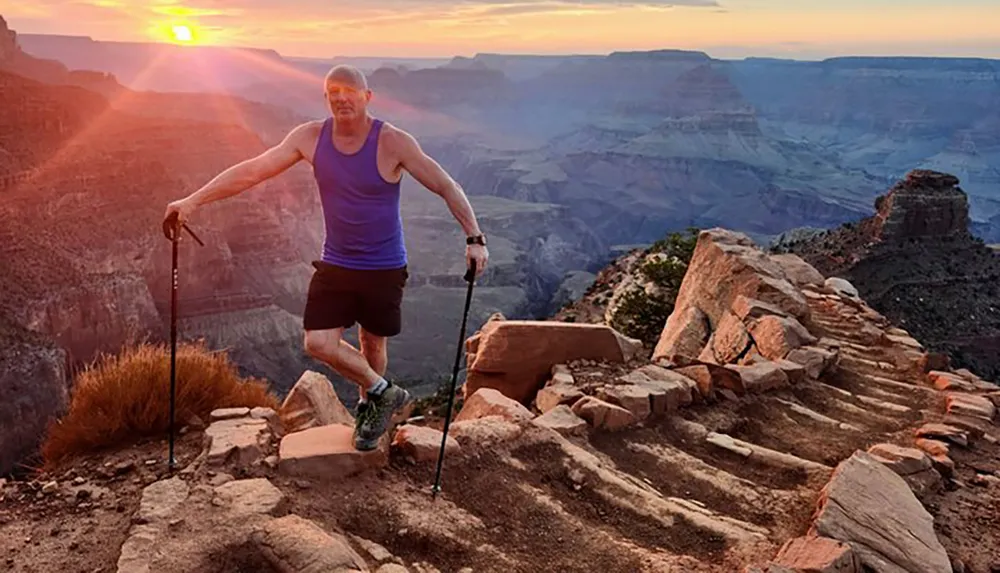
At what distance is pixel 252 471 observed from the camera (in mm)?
4949

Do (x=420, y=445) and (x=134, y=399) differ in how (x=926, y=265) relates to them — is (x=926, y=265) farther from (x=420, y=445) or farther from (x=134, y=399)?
(x=134, y=399)

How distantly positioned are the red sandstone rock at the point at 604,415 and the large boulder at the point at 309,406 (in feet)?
7.90

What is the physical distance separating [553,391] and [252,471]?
3.67m

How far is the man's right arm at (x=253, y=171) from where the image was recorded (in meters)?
4.99

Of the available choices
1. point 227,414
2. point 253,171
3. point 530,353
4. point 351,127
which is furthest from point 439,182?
point 530,353

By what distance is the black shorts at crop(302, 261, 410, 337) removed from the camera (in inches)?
197

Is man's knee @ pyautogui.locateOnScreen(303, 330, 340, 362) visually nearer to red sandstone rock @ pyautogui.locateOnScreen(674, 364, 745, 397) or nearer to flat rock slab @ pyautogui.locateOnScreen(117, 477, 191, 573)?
flat rock slab @ pyautogui.locateOnScreen(117, 477, 191, 573)

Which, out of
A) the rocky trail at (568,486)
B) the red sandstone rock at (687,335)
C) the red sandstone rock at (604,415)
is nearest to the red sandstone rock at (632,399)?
the rocky trail at (568,486)

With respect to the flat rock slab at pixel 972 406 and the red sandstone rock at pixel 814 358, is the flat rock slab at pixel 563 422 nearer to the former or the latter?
the red sandstone rock at pixel 814 358

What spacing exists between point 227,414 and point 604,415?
3313 mm

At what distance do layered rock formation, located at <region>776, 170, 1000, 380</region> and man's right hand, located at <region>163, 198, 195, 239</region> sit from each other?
112 feet

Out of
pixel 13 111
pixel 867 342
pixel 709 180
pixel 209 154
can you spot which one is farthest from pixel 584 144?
pixel 867 342

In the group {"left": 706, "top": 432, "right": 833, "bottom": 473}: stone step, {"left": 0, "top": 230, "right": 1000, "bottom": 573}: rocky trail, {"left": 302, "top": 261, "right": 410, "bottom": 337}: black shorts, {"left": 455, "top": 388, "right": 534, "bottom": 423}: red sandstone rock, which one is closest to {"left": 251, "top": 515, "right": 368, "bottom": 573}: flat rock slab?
{"left": 0, "top": 230, "right": 1000, "bottom": 573}: rocky trail

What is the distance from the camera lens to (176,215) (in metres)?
4.90
